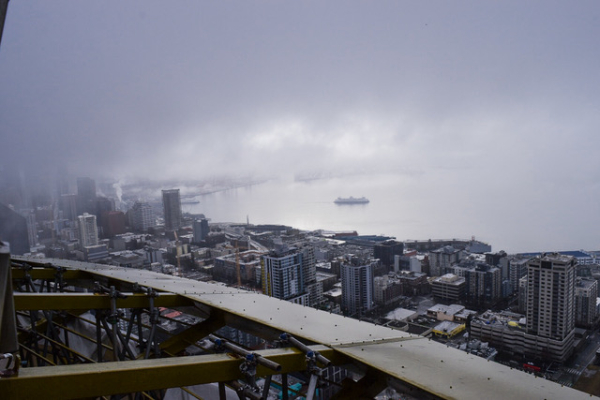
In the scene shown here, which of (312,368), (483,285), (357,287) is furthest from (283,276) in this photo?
(312,368)

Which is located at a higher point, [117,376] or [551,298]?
[117,376]

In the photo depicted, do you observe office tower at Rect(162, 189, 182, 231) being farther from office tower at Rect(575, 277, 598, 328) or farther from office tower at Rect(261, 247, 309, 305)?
office tower at Rect(575, 277, 598, 328)

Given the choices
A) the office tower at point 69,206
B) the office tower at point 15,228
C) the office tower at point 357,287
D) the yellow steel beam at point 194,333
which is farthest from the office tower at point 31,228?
the yellow steel beam at point 194,333

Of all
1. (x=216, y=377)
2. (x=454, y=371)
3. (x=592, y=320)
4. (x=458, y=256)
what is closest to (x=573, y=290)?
(x=592, y=320)

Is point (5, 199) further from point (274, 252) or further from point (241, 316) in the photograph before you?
point (241, 316)

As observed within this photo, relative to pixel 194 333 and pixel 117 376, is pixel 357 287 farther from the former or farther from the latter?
pixel 117 376

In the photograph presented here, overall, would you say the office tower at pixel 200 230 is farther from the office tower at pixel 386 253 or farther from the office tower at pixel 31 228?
the office tower at pixel 386 253

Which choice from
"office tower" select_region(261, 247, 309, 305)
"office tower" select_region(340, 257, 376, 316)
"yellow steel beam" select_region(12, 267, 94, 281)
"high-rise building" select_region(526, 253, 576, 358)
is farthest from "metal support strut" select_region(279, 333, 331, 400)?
"office tower" select_region(340, 257, 376, 316)
